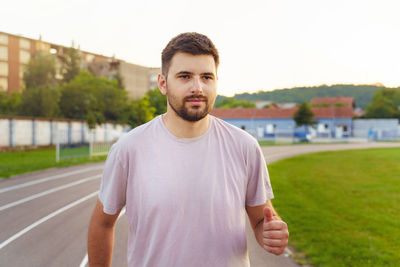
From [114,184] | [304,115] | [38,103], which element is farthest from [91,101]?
[114,184]

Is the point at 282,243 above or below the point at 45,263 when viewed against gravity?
above

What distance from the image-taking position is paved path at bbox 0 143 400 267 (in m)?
5.79

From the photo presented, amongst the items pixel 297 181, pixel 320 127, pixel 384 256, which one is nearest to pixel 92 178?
pixel 297 181

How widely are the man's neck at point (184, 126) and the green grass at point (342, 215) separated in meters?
4.52

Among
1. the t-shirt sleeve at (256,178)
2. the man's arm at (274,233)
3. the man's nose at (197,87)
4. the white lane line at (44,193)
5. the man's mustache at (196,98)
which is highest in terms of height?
the man's nose at (197,87)

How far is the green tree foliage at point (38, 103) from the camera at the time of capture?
36281 millimetres

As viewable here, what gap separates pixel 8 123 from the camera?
26.6 metres

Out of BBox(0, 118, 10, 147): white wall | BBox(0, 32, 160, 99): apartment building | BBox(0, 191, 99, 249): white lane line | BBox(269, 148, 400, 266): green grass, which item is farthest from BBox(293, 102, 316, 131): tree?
BBox(0, 191, 99, 249): white lane line

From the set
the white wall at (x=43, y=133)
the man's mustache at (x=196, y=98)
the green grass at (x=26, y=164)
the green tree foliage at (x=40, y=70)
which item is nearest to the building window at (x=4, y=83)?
the green tree foliage at (x=40, y=70)

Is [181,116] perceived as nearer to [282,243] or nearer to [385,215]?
[282,243]

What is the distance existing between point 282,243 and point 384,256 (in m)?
5.10

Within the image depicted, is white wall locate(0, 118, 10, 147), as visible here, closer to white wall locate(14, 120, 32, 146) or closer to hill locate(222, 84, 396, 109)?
white wall locate(14, 120, 32, 146)

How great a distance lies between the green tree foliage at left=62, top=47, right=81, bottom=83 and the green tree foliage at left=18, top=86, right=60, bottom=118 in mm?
31212

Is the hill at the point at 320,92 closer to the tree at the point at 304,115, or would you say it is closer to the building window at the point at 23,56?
the tree at the point at 304,115
